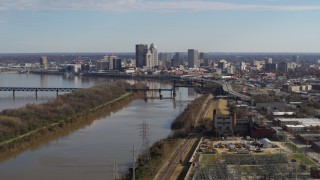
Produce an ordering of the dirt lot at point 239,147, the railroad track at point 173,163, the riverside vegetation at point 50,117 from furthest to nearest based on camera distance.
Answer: the riverside vegetation at point 50,117, the dirt lot at point 239,147, the railroad track at point 173,163

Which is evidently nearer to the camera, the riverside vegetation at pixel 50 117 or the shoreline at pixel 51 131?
the shoreline at pixel 51 131

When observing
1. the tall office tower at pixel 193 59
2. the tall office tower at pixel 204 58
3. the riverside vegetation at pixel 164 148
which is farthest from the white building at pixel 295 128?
the tall office tower at pixel 204 58

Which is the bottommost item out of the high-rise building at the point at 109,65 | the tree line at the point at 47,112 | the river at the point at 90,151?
the river at the point at 90,151

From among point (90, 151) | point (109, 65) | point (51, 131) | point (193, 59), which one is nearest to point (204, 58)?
point (193, 59)

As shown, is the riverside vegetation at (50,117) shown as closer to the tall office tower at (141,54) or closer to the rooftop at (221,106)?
the rooftop at (221,106)

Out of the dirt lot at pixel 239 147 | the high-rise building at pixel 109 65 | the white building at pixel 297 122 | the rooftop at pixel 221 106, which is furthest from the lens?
the high-rise building at pixel 109 65

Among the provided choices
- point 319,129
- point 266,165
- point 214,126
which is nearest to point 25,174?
point 266,165
